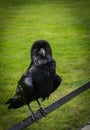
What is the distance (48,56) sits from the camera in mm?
3461

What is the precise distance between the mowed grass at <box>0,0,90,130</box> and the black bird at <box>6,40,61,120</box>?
6.11 ft

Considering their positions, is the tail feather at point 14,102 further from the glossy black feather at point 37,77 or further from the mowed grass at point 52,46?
the mowed grass at point 52,46

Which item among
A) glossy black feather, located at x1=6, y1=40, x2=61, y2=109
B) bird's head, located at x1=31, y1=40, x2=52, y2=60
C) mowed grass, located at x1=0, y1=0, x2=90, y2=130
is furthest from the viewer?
mowed grass, located at x1=0, y1=0, x2=90, y2=130

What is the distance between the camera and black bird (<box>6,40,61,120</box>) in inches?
130

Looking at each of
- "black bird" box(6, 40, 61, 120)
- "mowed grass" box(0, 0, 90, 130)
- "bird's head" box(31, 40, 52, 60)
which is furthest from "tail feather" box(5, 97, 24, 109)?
"mowed grass" box(0, 0, 90, 130)

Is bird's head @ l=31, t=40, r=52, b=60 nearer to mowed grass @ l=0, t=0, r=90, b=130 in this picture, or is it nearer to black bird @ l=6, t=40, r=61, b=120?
black bird @ l=6, t=40, r=61, b=120

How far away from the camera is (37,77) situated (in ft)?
10.9

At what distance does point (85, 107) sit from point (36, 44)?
2.74 meters

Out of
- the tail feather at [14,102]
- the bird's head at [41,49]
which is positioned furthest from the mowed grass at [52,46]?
the bird's head at [41,49]

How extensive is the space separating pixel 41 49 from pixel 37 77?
A: 26 centimetres

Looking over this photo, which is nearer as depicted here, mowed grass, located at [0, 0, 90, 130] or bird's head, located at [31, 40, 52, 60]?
bird's head, located at [31, 40, 52, 60]

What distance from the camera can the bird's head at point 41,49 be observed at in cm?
342

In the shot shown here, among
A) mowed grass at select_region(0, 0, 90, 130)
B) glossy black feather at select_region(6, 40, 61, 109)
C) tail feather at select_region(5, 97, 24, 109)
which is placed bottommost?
mowed grass at select_region(0, 0, 90, 130)

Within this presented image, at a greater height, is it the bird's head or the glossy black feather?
the bird's head
